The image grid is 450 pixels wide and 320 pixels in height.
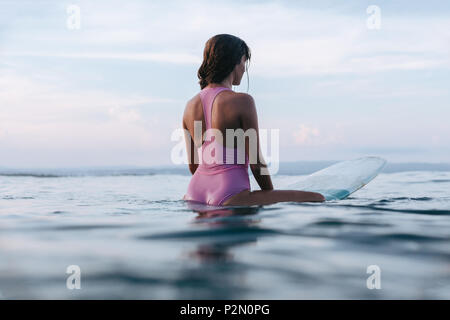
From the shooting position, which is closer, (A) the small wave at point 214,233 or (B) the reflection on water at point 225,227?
(B) the reflection on water at point 225,227

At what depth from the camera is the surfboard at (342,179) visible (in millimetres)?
3926

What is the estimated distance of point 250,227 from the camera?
7.70ft

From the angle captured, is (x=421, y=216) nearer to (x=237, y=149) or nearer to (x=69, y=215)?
(x=237, y=149)

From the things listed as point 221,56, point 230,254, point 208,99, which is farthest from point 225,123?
point 230,254

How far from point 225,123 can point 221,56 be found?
1.61 feet

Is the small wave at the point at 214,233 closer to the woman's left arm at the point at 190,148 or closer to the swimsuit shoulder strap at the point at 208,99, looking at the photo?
the swimsuit shoulder strap at the point at 208,99

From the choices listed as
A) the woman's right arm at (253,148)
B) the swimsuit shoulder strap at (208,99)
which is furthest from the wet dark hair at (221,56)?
the woman's right arm at (253,148)

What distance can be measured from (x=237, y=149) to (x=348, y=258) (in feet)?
4.67

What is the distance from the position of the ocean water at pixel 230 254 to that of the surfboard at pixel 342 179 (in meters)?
0.89

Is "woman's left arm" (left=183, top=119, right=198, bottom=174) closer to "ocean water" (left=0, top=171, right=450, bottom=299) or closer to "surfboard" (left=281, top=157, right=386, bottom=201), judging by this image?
"ocean water" (left=0, top=171, right=450, bottom=299)

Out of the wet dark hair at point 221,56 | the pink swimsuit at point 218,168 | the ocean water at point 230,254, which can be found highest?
the wet dark hair at point 221,56

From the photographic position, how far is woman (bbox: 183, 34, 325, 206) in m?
2.97

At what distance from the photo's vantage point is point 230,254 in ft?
5.97

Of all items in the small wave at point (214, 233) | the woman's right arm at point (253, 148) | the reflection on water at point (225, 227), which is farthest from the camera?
the woman's right arm at point (253, 148)
